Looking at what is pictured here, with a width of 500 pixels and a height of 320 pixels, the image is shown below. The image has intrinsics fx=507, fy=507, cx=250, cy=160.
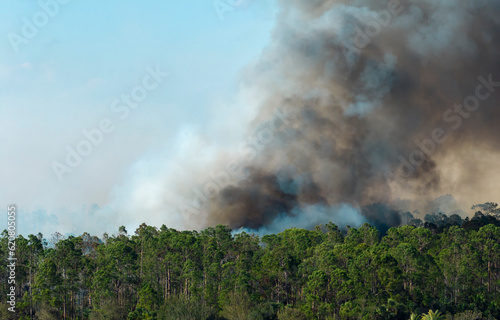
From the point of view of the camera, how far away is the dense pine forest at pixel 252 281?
69062 millimetres

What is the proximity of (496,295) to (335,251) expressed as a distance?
26180 millimetres

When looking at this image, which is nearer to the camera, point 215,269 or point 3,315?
point 3,315

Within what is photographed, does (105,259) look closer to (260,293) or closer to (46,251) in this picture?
(46,251)

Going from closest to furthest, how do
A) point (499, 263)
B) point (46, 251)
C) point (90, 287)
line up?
point (90, 287)
point (46, 251)
point (499, 263)

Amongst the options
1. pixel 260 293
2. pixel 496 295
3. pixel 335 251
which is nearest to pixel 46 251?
pixel 260 293

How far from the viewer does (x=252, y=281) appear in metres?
77.7

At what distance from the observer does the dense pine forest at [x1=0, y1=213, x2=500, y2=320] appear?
69062mm

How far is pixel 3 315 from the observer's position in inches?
2699

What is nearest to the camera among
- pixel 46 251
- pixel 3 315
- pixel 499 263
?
pixel 3 315

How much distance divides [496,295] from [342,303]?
89.2 ft

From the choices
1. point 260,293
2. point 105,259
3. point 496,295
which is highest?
point 105,259

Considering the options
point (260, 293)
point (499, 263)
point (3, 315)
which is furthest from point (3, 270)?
point (499, 263)

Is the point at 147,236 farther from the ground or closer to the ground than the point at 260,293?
farther from the ground

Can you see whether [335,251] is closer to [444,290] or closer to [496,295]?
[444,290]
